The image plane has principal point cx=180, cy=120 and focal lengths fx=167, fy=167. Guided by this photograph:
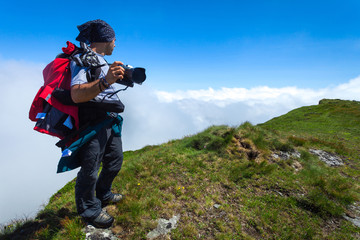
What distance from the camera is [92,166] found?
296 centimetres

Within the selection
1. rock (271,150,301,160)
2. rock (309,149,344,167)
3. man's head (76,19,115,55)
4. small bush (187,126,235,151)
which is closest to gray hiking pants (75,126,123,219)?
man's head (76,19,115,55)

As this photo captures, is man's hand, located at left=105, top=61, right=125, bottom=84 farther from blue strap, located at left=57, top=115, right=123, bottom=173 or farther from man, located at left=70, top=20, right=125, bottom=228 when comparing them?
blue strap, located at left=57, top=115, right=123, bottom=173

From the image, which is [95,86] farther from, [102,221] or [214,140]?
[214,140]

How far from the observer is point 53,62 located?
2.63 metres

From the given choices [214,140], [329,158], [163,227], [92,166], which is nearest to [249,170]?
[214,140]

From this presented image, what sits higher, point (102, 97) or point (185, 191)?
point (102, 97)

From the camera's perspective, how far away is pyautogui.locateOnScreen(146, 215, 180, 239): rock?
11.2 feet

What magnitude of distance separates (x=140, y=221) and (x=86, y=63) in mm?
3257

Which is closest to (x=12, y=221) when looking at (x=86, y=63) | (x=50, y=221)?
(x=50, y=221)

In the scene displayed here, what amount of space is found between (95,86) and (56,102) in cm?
87

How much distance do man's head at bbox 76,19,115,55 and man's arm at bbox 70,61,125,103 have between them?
112 cm

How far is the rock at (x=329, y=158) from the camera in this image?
28.7ft

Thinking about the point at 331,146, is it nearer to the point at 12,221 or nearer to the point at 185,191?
the point at 185,191

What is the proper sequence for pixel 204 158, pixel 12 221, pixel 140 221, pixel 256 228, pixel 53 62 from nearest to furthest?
1. pixel 53 62
2. pixel 140 221
3. pixel 256 228
4. pixel 12 221
5. pixel 204 158
